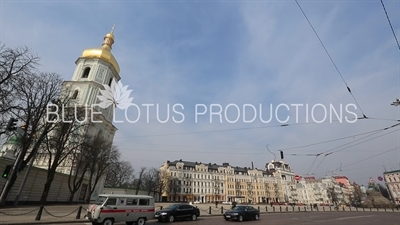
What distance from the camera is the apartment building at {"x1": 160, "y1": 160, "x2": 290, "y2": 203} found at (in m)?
94.3

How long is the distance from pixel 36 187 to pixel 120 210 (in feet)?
76.1

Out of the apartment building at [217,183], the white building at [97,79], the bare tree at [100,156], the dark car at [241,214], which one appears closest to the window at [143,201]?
the dark car at [241,214]

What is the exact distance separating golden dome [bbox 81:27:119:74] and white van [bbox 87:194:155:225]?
1792 inches

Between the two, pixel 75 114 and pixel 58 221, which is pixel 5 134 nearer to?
pixel 75 114

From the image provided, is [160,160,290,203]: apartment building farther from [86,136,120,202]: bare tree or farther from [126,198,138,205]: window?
[126,198,138,205]: window

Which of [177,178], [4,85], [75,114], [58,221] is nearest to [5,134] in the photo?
[4,85]

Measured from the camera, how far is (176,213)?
18.0 meters

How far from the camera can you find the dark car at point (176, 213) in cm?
1734

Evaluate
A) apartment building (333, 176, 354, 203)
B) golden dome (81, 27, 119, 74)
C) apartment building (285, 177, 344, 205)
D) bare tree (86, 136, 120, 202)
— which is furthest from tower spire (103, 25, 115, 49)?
apartment building (333, 176, 354, 203)

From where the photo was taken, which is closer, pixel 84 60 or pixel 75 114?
pixel 75 114

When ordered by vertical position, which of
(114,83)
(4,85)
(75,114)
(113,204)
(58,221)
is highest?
(114,83)

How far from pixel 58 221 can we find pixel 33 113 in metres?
12.2

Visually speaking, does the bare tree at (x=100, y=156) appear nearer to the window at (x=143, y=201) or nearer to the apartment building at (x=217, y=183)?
the window at (x=143, y=201)

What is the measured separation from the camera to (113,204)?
1339 centimetres
